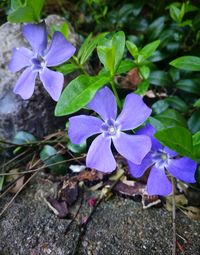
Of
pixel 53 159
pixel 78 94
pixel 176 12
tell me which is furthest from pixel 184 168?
pixel 176 12

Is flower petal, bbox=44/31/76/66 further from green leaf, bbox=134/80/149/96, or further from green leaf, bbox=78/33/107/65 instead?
green leaf, bbox=134/80/149/96

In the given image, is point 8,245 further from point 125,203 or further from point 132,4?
point 132,4

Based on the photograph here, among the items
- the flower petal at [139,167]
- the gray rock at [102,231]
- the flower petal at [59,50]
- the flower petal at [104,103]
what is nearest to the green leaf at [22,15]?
the flower petal at [59,50]

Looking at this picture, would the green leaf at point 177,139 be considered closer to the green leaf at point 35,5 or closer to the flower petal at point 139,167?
the flower petal at point 139,167

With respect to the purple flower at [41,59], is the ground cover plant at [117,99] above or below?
below

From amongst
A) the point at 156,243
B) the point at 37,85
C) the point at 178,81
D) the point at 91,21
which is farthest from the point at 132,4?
the point at 156,243

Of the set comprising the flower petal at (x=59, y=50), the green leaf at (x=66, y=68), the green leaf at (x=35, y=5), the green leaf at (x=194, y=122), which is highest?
the green leaf at (x=35, y=5)

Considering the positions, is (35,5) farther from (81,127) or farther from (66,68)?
(81,127)
